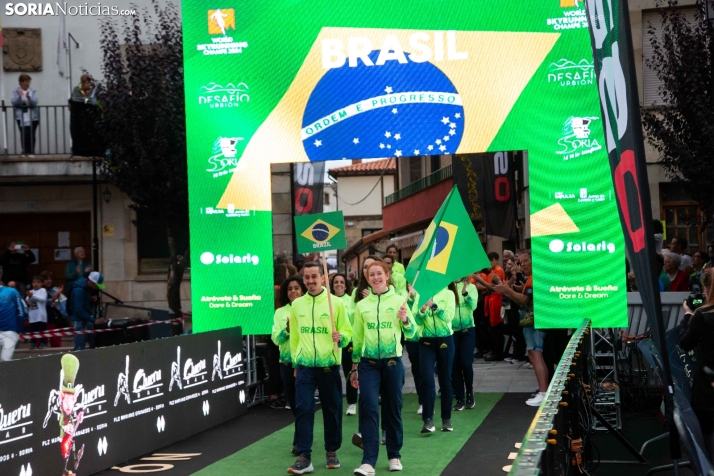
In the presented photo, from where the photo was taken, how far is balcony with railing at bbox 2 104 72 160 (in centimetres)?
2205

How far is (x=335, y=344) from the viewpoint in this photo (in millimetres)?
9344

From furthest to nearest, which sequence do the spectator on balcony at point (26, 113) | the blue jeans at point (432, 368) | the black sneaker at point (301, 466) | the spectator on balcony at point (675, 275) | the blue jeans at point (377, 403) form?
the spectator on balcony at point (26, 113), the spectator on balcony at point (675, 275), the blue jeans at point (432, 368), the black sneaker at point (301, 466), the blue jeans at point (377, 403)

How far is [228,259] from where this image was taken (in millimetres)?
13875

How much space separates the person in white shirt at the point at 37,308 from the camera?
19469 millimetres

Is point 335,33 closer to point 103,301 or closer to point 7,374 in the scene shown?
point 7,374

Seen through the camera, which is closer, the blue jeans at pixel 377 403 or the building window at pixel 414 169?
the blue jeans at pixel 377 403

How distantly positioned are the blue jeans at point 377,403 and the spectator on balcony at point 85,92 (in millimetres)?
12894

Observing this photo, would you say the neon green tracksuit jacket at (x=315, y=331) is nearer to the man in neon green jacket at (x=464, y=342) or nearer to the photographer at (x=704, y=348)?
the photographer at (x=704, y=348)

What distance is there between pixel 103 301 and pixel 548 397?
60.7 ft

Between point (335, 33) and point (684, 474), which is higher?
point (335, 33)

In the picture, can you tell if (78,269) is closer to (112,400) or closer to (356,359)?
(112,400)

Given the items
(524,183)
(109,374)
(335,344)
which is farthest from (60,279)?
(335,344)

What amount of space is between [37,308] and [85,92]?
4.59m

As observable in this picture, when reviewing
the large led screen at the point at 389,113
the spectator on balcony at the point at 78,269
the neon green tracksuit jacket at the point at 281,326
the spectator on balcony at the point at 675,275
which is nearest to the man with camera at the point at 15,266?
the spectator on balcony at the point at 78,269
